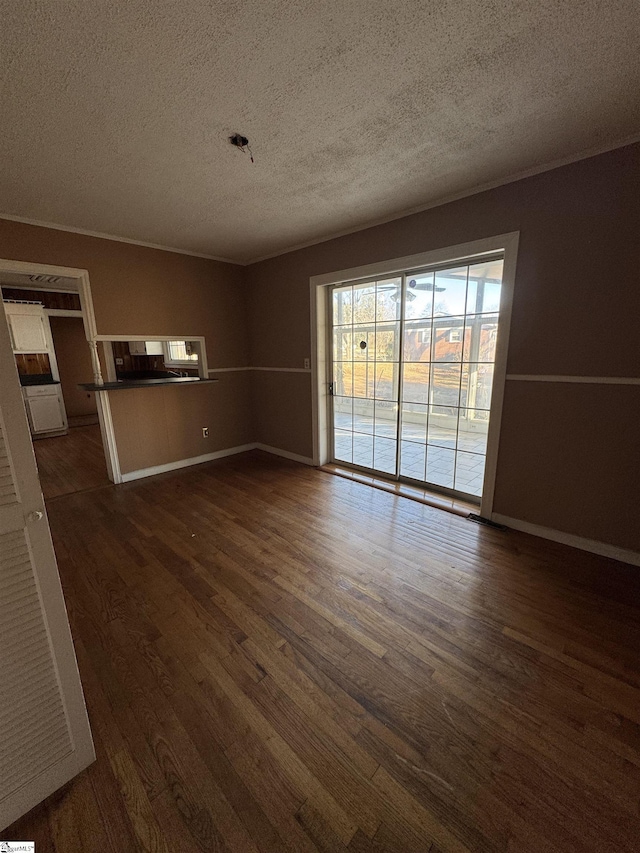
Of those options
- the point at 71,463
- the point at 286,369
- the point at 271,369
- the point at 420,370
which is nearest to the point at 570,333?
the point at 420,370

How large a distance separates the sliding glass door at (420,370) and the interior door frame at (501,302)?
0.12 m

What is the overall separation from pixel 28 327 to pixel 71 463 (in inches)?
116

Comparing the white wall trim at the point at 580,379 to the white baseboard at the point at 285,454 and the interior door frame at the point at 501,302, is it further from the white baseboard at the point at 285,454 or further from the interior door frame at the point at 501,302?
the white baseboard at the point at 285,454

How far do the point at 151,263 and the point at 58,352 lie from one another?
4.25 meters

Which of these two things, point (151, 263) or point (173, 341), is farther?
point (173, 341)

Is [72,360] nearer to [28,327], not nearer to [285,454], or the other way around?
[28,327]

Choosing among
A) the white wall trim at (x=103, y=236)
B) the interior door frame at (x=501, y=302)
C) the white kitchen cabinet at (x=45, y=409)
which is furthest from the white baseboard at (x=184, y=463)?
the white kitchen cabinet at (x=45, y=409)

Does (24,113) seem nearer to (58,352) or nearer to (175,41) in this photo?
(175,41)

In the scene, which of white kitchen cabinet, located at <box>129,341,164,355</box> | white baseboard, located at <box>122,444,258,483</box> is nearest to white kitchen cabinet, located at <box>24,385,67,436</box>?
white kitchen cabinet, located at <box>129,341,164,355</box>

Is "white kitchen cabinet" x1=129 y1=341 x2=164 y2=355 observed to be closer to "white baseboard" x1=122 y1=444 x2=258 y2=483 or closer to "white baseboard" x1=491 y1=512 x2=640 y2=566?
"white baseboard" x1=122 y1=444 x2=258 y2=483

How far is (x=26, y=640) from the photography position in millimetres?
1021

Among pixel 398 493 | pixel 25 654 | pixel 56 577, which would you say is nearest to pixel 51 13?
pixel 56 577

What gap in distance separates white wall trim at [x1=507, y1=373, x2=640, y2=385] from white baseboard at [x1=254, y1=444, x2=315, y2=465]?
2.59m

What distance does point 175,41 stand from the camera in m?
1.28
